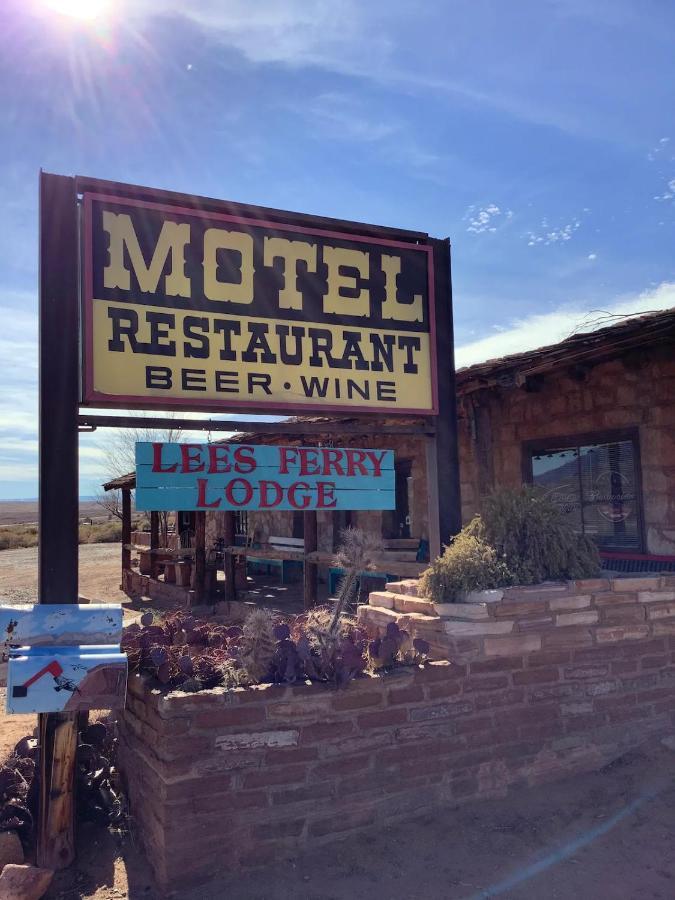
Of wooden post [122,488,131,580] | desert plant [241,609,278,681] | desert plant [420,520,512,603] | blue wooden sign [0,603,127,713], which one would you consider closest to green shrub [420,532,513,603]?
desert plant [420,520,512,603]

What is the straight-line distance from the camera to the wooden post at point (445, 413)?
507 centimetres

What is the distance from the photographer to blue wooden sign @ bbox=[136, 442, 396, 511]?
4234mm

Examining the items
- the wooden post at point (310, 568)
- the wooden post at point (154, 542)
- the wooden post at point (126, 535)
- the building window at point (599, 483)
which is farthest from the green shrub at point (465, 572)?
the wooden post at point (126, 535)

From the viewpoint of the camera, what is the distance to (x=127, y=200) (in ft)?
14.1

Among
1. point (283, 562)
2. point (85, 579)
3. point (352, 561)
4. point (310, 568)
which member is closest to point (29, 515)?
point (85, 579)

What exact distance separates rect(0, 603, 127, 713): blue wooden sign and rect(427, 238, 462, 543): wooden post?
242 centimetres

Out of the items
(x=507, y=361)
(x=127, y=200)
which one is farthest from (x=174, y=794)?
(x=507, y=361)

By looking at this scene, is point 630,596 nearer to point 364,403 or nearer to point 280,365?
point 364,403

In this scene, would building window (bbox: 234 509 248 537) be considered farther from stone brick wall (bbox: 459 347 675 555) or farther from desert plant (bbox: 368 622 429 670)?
desert plant (bbox: 368 622 429 670)

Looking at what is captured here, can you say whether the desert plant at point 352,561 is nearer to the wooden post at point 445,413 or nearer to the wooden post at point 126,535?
the wooden post at point 445,413

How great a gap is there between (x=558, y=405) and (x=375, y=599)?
10.3 ft

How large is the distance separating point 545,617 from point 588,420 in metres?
2.99

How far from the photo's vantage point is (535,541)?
444cm

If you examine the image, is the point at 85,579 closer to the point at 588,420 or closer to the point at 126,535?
the point at 126,535
